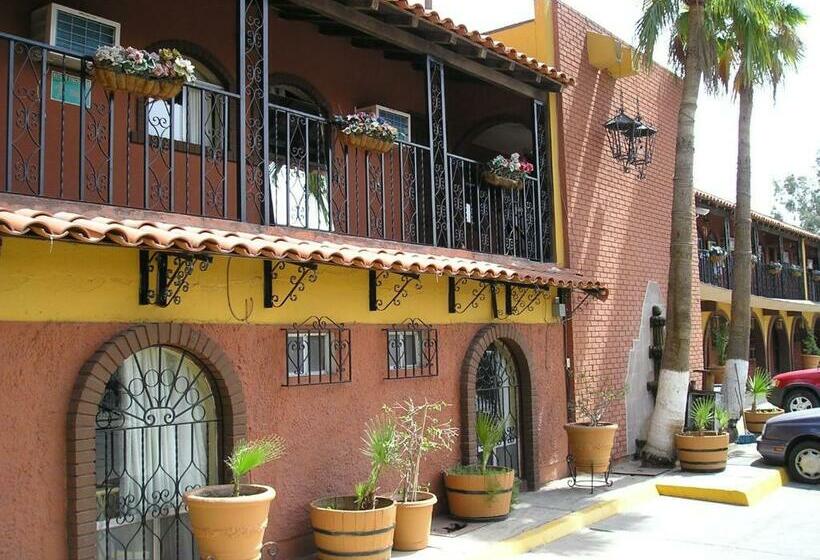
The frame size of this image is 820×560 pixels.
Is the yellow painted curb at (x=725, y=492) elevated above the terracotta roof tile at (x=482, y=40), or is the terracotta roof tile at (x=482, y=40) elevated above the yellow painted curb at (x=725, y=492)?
the terracotta roof tile at (x=482, y=40)

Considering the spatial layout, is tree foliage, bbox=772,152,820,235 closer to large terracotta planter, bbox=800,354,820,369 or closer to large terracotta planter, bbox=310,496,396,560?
large terracotta planter, bbox=800,354,820,369

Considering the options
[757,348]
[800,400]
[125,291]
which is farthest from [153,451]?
[757,348]

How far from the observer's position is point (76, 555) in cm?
577

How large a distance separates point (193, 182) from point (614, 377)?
278 inches

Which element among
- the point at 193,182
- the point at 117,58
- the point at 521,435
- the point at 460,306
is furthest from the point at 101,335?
the point at 521,435

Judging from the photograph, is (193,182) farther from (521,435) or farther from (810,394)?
(810,394)

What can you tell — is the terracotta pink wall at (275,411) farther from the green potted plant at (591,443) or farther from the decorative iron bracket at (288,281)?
the green potted plant at (591,443)

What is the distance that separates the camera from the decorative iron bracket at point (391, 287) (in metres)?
8.56

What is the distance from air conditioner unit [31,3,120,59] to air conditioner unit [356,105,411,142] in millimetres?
3848

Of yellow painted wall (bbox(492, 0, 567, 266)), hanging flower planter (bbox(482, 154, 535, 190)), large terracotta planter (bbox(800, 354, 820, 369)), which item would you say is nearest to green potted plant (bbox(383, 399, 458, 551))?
hanging flower planter (bbox(482, 154, 535, 190))

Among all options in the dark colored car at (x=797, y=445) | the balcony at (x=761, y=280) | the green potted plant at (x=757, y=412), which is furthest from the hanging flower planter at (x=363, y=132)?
the balcony at (x=761, y=280)

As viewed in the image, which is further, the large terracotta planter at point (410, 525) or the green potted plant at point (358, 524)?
the large terracotta planter at point (410, 525)

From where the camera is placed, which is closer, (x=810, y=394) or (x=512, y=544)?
(x=512, y=544)

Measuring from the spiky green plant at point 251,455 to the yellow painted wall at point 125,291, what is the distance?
1.06m
